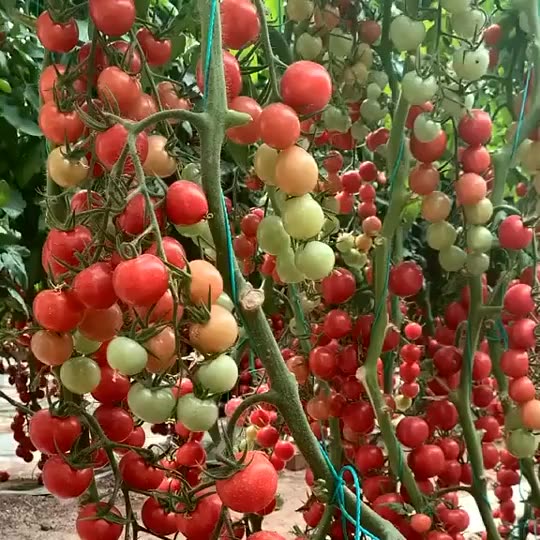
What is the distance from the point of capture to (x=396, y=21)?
86 centimetres

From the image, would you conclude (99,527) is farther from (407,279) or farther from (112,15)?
(407,279)

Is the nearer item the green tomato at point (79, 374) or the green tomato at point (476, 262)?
the green tomato at point (79, 374)

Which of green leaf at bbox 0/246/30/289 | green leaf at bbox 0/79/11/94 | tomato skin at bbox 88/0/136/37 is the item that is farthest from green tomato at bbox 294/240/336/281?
green leaf at bbox 0/79/11/94

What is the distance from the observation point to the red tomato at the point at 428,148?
2.98 feet

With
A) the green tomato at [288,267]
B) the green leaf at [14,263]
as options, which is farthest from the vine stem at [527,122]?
the green leaf at [14,263]

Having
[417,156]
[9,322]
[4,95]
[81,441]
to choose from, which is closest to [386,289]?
[417,156]

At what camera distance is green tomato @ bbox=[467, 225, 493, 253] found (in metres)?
0.95

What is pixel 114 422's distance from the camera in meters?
0.66

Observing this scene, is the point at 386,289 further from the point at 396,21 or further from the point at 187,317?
the point at 187,317

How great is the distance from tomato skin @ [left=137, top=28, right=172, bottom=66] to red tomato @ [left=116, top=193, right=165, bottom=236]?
201 millimetres

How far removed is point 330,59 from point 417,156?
17 centimetres

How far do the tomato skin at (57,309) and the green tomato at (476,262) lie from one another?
2.01 feet

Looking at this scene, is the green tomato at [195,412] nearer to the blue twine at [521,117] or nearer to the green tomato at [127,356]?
the green tomato at [127,356]

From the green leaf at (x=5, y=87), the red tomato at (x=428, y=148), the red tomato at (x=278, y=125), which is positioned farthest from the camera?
the green leaf at (x=5, y=87)
